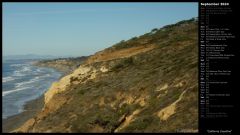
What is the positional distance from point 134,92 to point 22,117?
29.9 meters

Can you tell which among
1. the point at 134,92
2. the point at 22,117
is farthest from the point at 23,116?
the point at 134,92

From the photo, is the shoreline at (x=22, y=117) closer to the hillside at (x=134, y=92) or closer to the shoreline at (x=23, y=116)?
the shoreline at (x=23, y=116)

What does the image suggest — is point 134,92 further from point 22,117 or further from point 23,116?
point 23,116

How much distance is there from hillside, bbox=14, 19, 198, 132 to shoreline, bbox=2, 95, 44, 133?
13712mm

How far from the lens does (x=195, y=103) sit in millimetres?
17375

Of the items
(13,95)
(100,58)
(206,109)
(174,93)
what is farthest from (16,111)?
(206,109)

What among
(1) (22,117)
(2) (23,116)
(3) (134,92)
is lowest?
(2) (23,116)

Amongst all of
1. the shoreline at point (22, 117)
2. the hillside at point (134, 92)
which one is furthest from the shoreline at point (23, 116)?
the hillside at point (134, 92)

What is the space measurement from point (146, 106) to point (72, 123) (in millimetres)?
4203

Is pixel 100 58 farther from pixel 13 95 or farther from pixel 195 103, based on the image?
pixel 13 95

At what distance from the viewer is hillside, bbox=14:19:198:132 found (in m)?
18.1

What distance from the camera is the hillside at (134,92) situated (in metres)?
18.1

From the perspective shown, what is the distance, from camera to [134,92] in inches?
926

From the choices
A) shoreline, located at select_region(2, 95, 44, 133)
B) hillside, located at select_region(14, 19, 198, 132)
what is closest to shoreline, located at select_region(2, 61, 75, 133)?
shoreline, located at select_region(2, 95, 44, 133)
